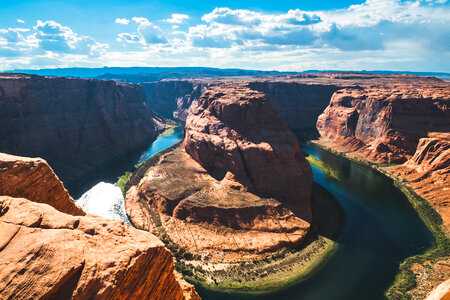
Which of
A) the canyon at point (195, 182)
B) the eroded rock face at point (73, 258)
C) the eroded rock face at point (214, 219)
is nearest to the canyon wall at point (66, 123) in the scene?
the canyon at point (195, 182)

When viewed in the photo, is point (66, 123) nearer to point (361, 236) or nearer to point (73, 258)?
point (73, 258)

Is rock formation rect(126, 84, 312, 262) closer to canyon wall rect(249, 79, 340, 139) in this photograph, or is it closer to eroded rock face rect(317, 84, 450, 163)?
eroded rock face rect(317, 84, 450, 163)

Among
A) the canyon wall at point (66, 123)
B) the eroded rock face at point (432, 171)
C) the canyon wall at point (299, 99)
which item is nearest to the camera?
the eroded rock face at point (432, 171)

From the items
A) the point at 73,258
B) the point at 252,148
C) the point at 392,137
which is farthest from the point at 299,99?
the point at 73,258

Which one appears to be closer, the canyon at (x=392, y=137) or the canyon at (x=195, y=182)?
the canyon at (x=195, y=182)

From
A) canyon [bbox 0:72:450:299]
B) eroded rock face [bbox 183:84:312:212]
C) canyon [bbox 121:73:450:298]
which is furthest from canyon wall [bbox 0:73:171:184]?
eroded rock face [bbox 183:84:312:212]

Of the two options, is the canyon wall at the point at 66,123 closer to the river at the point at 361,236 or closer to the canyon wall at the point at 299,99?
the river at the point at 361,236

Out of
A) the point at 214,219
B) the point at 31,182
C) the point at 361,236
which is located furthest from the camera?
the point at 214,219
